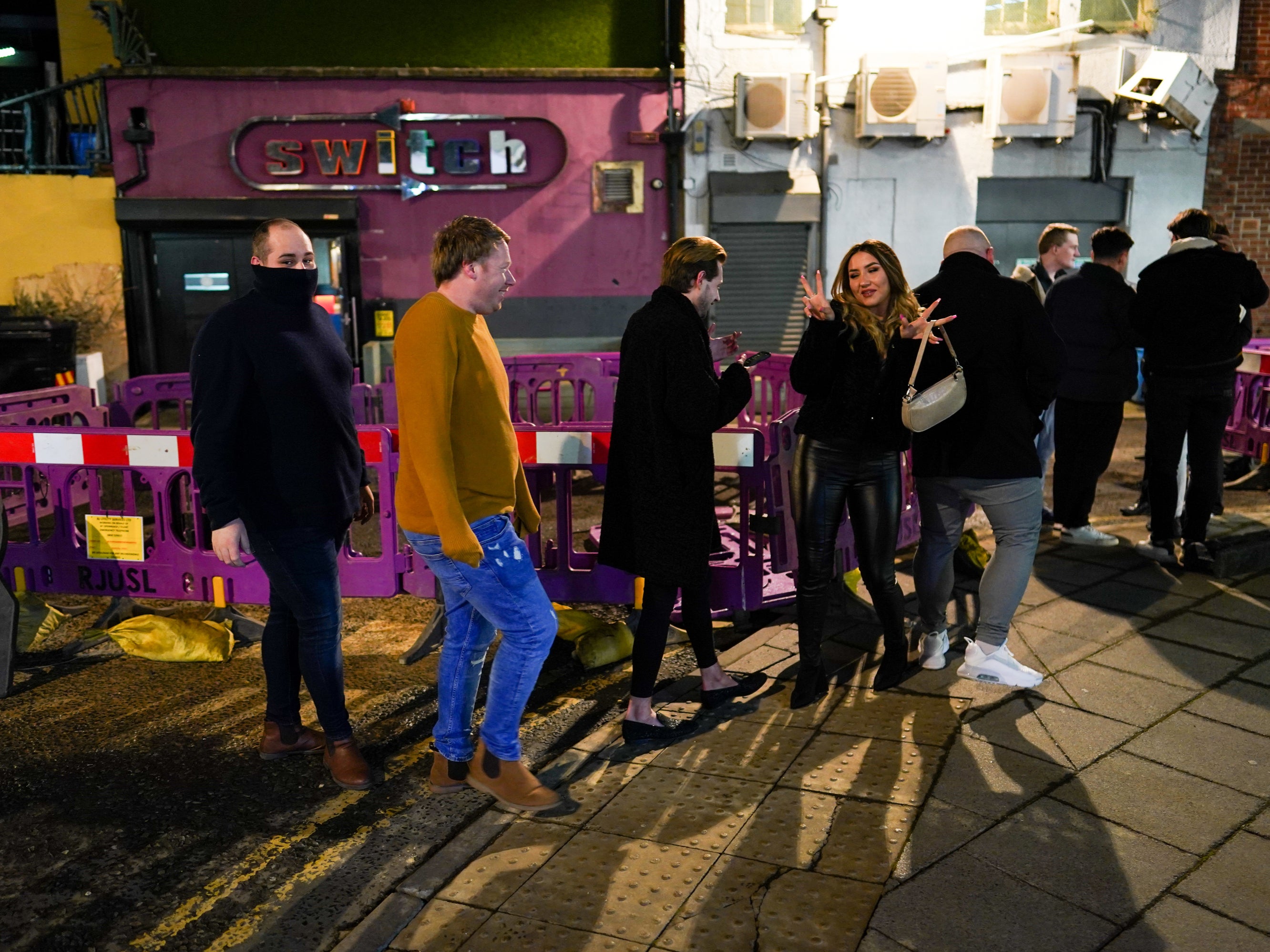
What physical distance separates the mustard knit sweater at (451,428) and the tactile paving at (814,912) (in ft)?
4.52

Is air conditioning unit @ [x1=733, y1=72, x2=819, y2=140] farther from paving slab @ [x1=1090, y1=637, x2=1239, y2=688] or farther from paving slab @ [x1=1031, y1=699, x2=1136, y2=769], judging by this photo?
paving slab @ [x1=1031, y1=699, x2=1136, y2=769]

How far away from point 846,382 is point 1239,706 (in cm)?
216

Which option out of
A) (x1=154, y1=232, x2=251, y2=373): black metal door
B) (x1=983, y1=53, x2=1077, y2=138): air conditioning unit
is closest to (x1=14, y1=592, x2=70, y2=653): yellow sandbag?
(x1=154, y1=232, x2=251, y2=373): black metal door

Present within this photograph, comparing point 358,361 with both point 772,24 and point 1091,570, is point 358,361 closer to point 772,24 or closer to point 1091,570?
point 772,24

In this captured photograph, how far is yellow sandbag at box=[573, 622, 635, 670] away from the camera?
5.29 metres

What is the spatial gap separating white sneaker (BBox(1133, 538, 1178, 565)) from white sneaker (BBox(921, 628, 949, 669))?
2.39 metres

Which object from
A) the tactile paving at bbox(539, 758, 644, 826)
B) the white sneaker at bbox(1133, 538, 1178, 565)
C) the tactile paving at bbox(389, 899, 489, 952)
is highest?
the white sneaker at bbox(1133, 538, 1178, 565)

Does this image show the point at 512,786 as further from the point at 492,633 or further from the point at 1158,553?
the point at 1158,553

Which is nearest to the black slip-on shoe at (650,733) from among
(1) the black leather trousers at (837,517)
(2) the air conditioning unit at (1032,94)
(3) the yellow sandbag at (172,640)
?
(1) the black leather trousers at (837,517)

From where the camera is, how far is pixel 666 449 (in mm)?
3957

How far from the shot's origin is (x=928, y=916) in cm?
301

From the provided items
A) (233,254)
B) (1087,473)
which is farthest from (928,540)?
(233,254)

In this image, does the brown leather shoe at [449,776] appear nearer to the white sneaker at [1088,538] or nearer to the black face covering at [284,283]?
the black face covering at [284,283]

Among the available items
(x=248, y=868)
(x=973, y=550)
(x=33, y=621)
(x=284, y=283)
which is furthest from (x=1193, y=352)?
(x=33, y=621)
